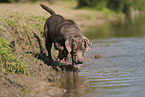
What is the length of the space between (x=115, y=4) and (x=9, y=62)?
40992 millimetres

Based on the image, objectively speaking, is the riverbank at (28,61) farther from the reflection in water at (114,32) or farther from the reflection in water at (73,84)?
the reflection in water at (114,32)

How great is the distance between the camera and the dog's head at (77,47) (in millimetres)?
7660

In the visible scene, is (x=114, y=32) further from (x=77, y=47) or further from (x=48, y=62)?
→ (x=77, y=47)

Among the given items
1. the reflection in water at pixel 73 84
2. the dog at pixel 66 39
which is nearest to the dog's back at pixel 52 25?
the dog at pixel 66 39

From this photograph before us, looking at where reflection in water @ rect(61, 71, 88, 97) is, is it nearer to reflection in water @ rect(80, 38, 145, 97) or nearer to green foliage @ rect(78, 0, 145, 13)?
reflection in water @ rect(80, 38, 145, 97)

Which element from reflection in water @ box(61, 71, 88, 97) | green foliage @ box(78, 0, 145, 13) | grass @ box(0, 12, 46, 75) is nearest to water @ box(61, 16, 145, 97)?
reflection in water @ box(61, 71, 88, 97)

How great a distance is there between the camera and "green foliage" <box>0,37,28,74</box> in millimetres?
7160

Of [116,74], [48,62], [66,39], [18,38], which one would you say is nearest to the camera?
[116,74]

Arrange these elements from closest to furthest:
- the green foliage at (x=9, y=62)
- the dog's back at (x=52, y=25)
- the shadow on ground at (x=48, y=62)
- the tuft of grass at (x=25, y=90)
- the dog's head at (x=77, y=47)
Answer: the tuft of grass at (x=25, y=90) < the green foliage at (x=9, y=62) < the dog's head at (x=77, y=47) < the shadow on ground at (x=48, y=62) < the dog's back at (x=52, y=25)

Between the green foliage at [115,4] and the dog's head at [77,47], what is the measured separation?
3451 cm

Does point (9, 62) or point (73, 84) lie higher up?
point (9, 62)

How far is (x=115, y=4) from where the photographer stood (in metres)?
46.7

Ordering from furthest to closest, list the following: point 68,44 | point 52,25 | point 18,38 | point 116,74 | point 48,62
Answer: point 48,62
point 18,38
point 52,25
point 68,44
point 116,74

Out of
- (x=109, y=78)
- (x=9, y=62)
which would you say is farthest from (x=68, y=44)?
(x=9, y=62)
